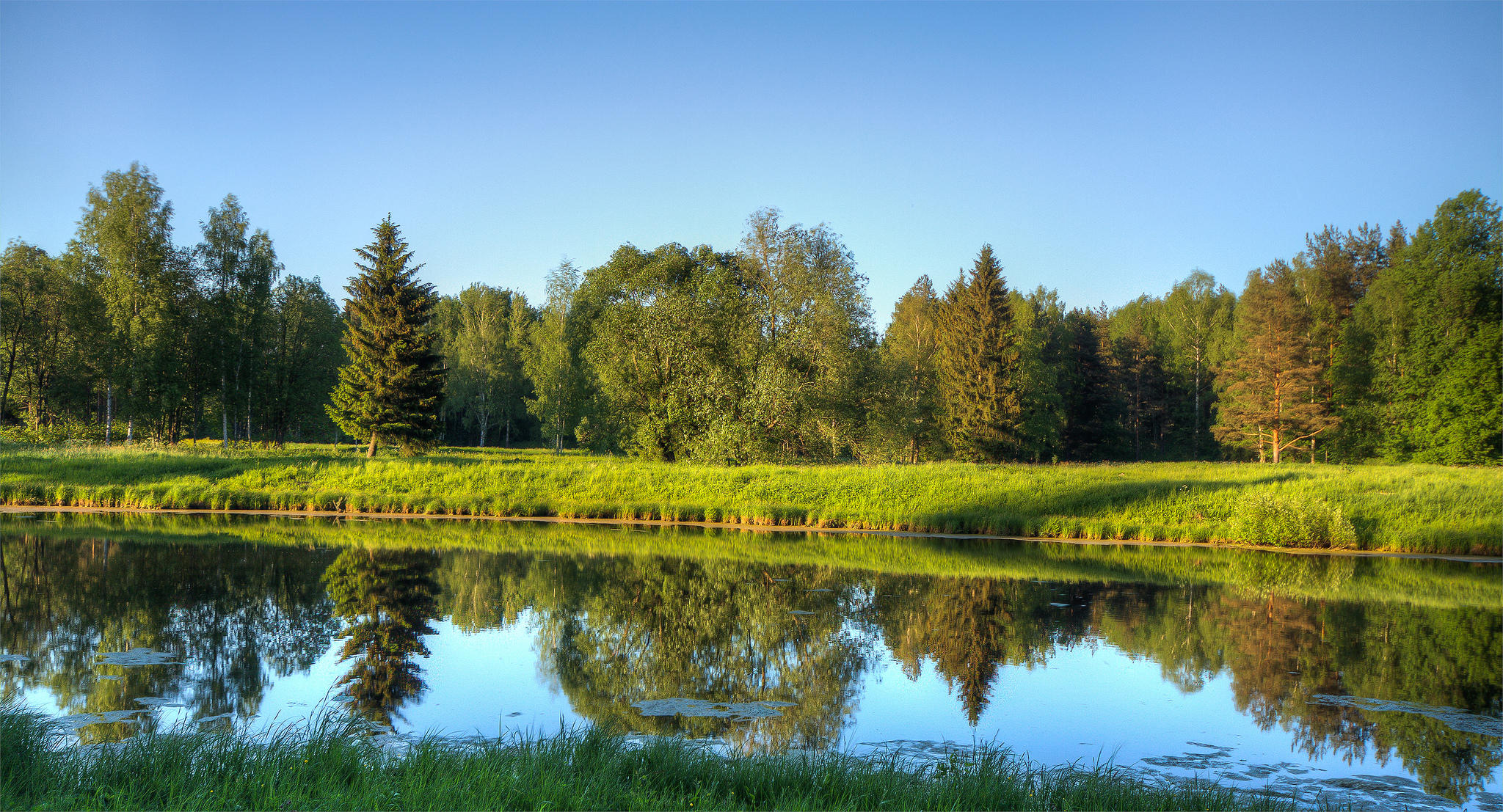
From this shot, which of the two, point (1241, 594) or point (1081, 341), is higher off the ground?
point (1081, 341)

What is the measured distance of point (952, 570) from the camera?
55.7 ft

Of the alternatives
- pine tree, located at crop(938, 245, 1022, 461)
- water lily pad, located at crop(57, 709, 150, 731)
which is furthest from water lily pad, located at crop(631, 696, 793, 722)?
pine tree, located at crop(938, 245, 1022, 461)

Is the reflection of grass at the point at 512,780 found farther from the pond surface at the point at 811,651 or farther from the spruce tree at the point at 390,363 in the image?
the spruce tree at the point at 390,363

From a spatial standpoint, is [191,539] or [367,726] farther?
[191,539]

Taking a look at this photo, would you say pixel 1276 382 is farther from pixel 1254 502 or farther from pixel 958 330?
pixel 1254 502

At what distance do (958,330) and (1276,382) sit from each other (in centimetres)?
1685

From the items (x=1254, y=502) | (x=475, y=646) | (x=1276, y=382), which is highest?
(x=1276, y=382)

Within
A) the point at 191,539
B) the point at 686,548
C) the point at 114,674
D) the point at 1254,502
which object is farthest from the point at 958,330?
the point at 114,674

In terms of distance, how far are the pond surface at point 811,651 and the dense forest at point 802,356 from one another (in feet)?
50.5

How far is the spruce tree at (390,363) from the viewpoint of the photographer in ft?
117

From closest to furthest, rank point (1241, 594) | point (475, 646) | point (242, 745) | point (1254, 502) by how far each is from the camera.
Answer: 1. point (242, 745)
2. point (475, 646)
3. point (1241, 594)
4. point (1254, 502)

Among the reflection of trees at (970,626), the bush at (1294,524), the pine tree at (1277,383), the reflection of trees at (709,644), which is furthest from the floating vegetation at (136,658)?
the pine tree at (1277,383)

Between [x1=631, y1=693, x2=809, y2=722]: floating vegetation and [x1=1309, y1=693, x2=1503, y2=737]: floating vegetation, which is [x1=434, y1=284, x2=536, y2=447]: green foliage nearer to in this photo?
[x1=631, y1=693, x2=809, y2=722]: floating vegetation

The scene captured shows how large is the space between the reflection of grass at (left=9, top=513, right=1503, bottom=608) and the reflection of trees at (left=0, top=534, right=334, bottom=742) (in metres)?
2.84
